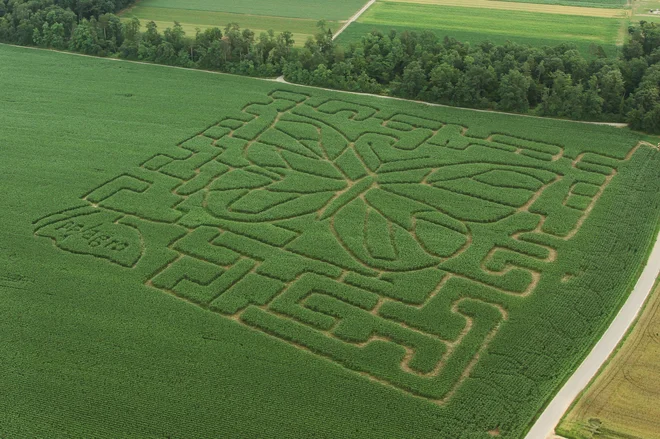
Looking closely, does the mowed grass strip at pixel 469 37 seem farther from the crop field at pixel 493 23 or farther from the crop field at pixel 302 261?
the crop field at pixel 302 261

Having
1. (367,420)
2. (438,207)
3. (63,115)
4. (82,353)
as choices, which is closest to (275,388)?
(367,420)

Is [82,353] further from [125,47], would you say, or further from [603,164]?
[125,47]

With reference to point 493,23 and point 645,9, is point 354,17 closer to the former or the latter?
point 493,23

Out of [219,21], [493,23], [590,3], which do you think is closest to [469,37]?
[493,23]

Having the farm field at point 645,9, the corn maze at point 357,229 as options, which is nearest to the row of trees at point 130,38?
the corn maze at point 357,229

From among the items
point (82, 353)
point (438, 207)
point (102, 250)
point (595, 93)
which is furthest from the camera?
point (595, 93)
